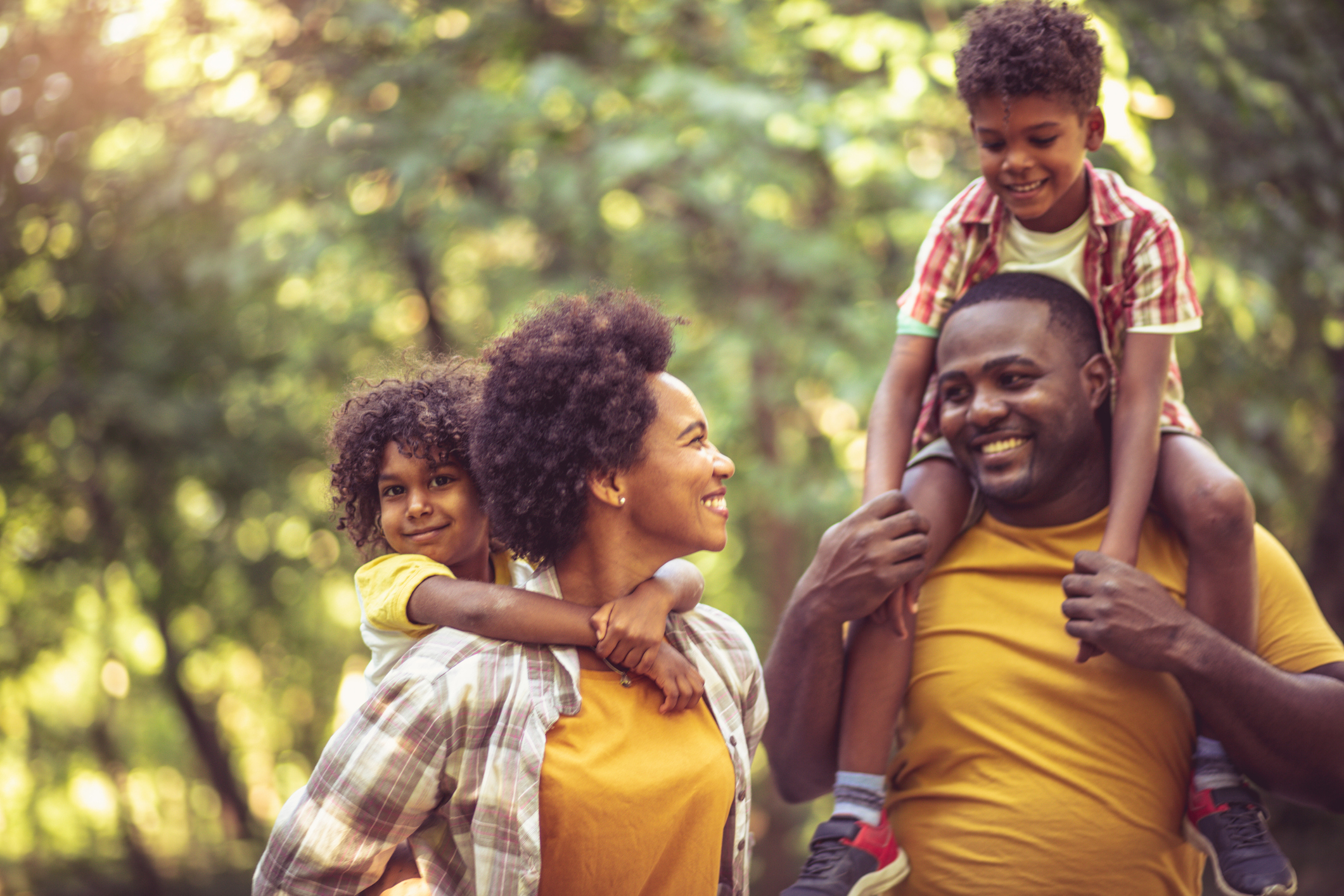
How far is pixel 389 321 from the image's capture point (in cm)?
661

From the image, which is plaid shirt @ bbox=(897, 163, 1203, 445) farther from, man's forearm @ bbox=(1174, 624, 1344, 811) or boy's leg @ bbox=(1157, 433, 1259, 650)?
man's forearm @ bbox=(1174, 624, 1344, 811)

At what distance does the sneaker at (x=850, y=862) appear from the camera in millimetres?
2209

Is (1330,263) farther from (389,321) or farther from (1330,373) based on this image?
(389,321)

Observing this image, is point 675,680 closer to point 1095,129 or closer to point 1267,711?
point 1267,711

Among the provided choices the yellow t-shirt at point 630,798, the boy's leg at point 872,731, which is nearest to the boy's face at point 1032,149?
the boy's leg at point 872,731

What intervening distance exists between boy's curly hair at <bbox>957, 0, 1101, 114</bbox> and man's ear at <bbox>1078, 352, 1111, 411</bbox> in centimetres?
55

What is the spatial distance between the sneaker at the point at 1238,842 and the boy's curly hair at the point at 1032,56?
148 centimetres

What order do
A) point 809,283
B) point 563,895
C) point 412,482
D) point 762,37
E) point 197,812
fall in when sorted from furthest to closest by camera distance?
point 197,812 < point 809,283 < point 762,37 < point 412,482 < point 563,895

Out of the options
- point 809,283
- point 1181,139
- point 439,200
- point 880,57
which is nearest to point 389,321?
point 439,200

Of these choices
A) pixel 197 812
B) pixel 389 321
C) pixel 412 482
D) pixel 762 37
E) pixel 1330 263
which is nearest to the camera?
pixel 412 482

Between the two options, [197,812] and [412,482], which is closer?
[412,482]

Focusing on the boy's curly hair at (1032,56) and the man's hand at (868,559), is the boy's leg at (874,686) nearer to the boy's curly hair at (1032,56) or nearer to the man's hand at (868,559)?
the man's hand at (868,559)

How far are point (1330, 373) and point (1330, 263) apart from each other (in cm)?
149

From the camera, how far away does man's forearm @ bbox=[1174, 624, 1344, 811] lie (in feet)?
7.16
